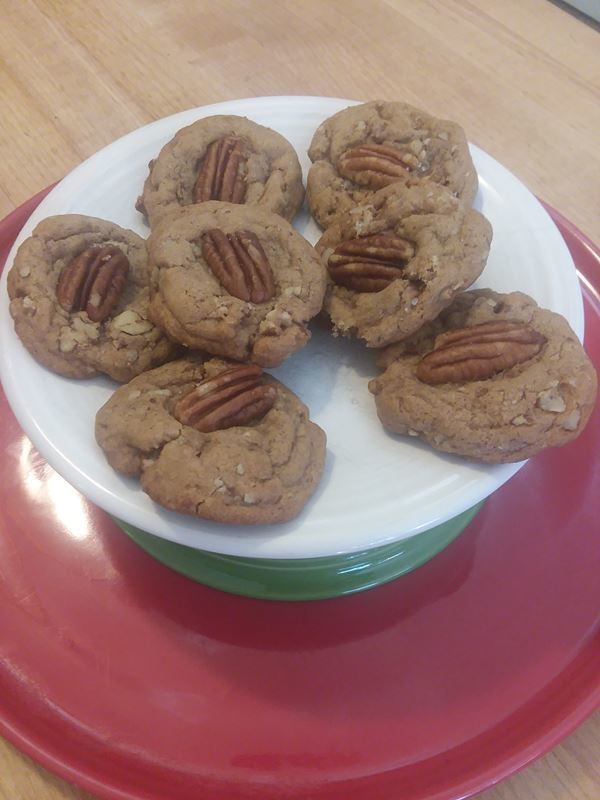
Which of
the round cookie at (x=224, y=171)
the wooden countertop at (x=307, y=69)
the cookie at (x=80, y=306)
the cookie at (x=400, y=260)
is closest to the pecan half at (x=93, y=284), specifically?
the cookie at (x=80, y=306)

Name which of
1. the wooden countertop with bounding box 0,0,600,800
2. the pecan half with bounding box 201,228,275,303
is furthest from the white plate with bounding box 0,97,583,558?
the wooden countertop with bounding box 0,0,600,800

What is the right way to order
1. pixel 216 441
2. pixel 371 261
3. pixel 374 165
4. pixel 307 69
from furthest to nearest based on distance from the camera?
pixel 307 69, pixel 374 165, pixel 371 261, pixel 216 441

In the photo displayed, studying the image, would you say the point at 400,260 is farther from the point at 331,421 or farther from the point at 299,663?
the point at 299,663

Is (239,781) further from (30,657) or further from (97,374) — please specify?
(97,374)

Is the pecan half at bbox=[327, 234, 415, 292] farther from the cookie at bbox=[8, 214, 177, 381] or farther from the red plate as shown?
the red plate

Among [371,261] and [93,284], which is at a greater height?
[371,261]

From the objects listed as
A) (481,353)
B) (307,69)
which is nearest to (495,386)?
(481,353)
